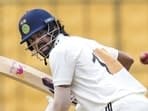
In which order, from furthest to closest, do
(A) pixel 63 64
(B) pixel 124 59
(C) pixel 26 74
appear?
1. (C) pixel 26 74
2. (B) pixel 124 59
3. (A) pixel 63 64

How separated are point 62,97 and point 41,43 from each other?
1.23 ft

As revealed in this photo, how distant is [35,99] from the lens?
11.0 m

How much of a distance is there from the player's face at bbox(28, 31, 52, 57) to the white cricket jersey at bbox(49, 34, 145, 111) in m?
0.08

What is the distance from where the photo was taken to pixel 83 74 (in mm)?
5480

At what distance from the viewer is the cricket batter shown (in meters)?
5.43

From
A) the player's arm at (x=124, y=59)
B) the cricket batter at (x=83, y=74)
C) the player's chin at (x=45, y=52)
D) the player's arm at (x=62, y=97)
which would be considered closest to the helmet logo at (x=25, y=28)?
the cricket batter at (x=83, y=74)

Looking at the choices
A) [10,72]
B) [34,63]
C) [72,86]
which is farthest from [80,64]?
[34,63]

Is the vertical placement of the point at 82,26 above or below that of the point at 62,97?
below

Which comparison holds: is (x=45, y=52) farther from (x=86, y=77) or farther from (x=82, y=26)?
(x=82, y=26)

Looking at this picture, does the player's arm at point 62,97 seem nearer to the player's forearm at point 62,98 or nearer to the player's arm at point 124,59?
the player's forearm at point 62,98

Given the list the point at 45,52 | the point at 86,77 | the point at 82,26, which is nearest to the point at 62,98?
the point at 86,77

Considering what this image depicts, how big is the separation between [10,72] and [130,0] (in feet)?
16.6

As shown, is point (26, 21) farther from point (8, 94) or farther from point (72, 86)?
point (8, 94)

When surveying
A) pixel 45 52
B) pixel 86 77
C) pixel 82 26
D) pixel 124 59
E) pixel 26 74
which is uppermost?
pixel 45 52
